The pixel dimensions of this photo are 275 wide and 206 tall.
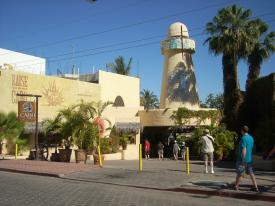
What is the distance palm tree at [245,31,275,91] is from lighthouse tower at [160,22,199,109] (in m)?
6.17

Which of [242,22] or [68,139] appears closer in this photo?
[68,139]

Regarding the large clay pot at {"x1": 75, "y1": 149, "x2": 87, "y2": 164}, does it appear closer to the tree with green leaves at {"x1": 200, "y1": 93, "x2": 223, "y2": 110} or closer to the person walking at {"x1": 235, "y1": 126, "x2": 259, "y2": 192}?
the person walking at {"x1": 235, "y1": 126, "x2": 259, "y2": 192}

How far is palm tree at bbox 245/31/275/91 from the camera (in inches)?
1288

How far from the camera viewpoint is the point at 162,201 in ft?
35.7

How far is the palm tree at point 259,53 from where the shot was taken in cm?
3272

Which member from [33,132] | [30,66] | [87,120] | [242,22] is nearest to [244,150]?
[87,120]

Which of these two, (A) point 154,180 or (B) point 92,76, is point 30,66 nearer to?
(B) point 92,76

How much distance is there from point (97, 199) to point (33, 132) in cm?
1870

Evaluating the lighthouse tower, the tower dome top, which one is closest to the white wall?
the lighthouse tower

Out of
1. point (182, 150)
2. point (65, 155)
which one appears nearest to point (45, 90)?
point (65, 155)

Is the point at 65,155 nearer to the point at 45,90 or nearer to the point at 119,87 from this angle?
→ the point at 45,90

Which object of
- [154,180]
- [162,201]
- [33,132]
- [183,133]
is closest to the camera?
[162,201]

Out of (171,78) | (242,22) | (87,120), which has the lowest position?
(87,120)

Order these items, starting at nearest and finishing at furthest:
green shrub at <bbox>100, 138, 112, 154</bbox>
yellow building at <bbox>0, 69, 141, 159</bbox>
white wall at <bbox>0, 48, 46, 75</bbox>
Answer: yellow building at <bbox>0, 69, 141, 159</bbox>, green shrub at <bbox>100, 138, 112, 154</bbox>, white wall at <bbox>0, 48, 46, 75</bbox>
